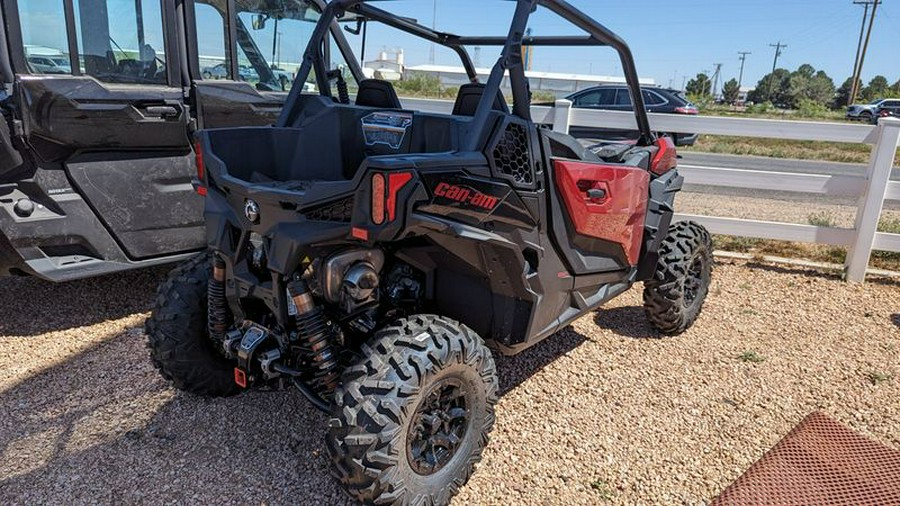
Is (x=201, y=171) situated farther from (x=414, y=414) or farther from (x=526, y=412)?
(x=526, y=412)

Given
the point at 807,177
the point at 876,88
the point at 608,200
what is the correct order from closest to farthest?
the point at 608,200 < the point at 807,177 < the point at 876,88

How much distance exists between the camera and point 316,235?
2.22 m

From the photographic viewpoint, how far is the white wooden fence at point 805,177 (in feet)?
17.4

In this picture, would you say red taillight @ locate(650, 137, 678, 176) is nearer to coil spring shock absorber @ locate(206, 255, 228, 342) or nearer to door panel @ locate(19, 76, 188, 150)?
coil spring shock absorber @ locate(206, 255, 228, 342)

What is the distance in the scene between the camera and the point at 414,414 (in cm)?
224

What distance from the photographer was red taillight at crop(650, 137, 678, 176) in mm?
3949

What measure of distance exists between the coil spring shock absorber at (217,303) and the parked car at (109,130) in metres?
1.33

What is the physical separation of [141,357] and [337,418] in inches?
80.7

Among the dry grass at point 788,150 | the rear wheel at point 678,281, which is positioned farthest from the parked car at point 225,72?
the dry grass at point 788,150

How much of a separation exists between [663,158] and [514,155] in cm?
179

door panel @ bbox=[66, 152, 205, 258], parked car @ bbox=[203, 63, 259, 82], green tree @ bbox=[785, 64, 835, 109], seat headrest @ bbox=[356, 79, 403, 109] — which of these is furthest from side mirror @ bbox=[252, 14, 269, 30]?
green tree @ bbox=[785, 64, 835, 109]

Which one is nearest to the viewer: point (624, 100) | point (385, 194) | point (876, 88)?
point (385, 194)

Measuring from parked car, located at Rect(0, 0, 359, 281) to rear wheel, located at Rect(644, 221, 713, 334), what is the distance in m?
2.40

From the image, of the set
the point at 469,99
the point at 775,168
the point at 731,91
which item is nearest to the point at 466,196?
the point at 469,99
